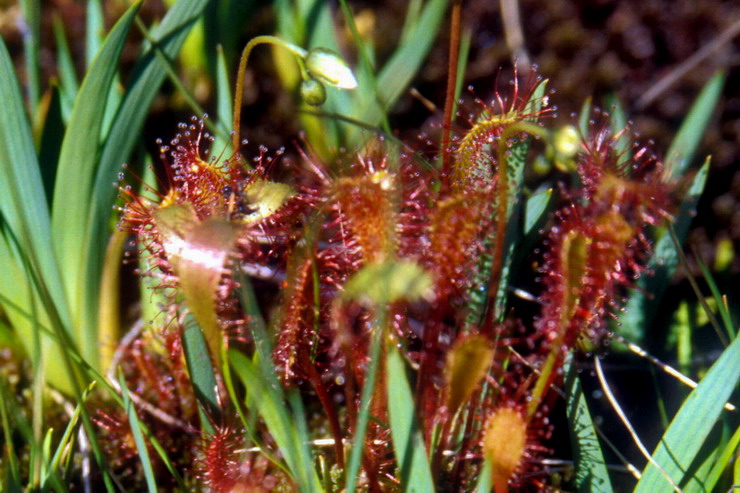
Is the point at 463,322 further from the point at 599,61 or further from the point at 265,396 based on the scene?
the point at 599,61

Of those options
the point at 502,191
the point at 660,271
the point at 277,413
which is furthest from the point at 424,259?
the point at 660,271

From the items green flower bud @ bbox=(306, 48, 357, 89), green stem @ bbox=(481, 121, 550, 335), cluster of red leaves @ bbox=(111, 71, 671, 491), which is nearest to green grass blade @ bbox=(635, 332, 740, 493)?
cluster of red leaves @ bbox=(111, 71, 671, 491)

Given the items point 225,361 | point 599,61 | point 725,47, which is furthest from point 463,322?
point 725,47

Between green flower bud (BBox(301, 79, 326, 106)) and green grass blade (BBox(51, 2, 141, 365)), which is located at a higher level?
green flower bud (BBox(301, 79, 326, 106))

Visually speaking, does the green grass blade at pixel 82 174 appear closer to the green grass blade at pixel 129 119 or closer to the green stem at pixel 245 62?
the green grass blade at pixel 129 119

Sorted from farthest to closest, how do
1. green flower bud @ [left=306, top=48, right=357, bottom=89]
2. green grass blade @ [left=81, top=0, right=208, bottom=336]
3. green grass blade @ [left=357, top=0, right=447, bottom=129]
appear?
green grass blade @ [left=357, top=0, right=447, bottom=129] → green grass blade @ [left=81, top=0, right=208, bottom=336] → green flower bud @ [left=306, top=48, right=357, bottom=89]

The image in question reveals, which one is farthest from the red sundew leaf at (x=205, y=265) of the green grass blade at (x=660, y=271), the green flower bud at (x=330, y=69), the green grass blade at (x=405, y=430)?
Result: the green grass blade at (x=660, y=271)

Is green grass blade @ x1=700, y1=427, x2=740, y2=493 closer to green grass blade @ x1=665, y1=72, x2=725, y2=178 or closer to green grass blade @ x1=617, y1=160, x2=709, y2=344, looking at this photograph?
green grass blade @ x1=617, y1=160, x2=709, y2=344

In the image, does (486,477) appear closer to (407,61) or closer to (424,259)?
(424,259)
